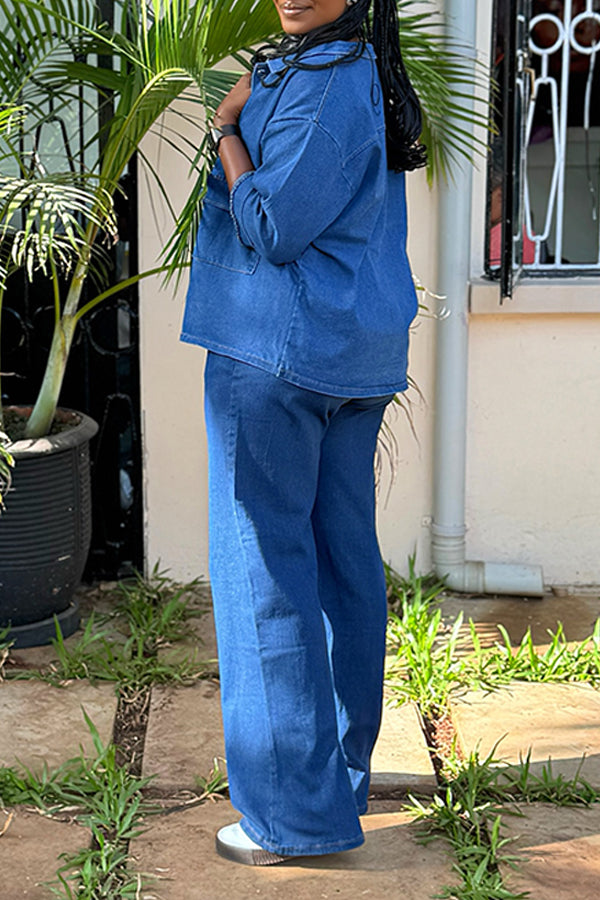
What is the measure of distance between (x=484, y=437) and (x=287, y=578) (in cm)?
189

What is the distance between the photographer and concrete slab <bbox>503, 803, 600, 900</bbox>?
7.59 feet

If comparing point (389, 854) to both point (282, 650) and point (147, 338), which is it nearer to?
point (282, 650)

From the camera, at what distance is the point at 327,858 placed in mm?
2373

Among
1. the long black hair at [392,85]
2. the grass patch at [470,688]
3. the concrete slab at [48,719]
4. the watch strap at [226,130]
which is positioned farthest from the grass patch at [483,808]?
the watch strap at [226,130]

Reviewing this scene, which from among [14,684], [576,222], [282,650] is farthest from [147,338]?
[576,222]

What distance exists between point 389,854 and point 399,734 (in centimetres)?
54

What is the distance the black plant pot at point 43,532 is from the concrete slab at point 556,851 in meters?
1.46

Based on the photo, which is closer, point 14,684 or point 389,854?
point 389,854

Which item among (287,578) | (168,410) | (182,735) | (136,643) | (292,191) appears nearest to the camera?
(292,191)

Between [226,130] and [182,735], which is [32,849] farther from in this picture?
[226,130]

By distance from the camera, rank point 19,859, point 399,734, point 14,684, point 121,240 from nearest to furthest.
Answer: point 19,859 < point 399,734 < point 14,684 < point 121,240

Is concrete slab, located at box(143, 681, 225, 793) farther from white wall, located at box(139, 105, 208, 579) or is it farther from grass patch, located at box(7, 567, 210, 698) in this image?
white wall, located at box(139, 105, 208, 579)

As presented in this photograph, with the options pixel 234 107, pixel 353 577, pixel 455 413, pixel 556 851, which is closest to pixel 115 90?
pixel 234 107

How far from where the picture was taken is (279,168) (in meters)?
1.96
